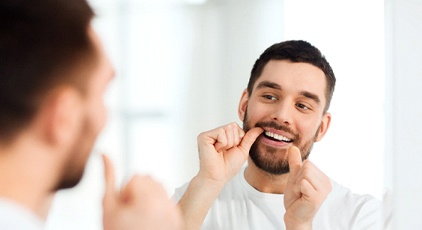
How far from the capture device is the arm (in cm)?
94

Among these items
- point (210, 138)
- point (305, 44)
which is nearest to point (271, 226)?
point (210, 138)

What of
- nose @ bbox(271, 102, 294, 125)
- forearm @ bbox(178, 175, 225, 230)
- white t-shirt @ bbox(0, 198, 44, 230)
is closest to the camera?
white t-shirt @ bbox(0, 198, 44, 230)

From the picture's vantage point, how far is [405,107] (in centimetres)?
112

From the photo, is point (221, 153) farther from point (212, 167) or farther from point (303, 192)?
point (303, 192)

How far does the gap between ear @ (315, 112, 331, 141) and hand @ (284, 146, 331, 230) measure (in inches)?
5.4

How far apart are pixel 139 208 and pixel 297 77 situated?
699 millimetres

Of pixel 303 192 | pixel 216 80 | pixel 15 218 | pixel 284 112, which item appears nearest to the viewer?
pixel 15 218

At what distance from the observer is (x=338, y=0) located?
1143mm

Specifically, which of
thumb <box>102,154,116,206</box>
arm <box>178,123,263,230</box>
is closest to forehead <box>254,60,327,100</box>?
arm <box>178,123,263,230</box>

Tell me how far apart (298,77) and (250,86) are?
98 millimetres

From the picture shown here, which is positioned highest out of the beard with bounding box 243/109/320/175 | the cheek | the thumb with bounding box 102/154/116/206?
the cheek

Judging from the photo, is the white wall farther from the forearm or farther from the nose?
the forearm

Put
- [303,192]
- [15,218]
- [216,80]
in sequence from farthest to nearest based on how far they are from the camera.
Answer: [216,80]
[303,192]
[15,218]

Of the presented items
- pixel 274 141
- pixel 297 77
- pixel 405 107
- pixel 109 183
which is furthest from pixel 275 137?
pixel 109 183
